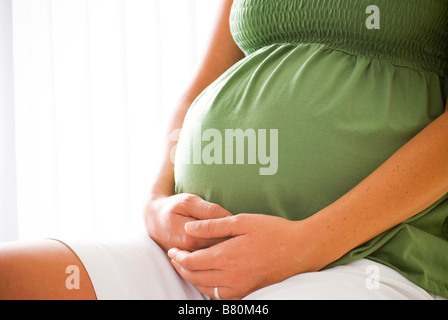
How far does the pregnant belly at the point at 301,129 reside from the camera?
0.66 meters

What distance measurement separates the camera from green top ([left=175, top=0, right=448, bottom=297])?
66cm

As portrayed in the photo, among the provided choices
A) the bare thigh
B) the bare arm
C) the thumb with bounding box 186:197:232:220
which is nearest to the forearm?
the bare arm

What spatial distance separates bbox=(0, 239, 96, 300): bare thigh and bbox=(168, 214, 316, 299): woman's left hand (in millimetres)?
178

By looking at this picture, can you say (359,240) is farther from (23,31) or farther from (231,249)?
(23,31)

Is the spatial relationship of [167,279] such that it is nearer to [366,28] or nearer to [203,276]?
[203,276]

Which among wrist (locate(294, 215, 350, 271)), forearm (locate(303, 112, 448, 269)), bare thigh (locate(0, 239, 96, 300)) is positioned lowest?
bare thigh (locate(0, 239, 96, 300))

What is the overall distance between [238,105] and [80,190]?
3.84ft

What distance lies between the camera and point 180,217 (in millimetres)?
699

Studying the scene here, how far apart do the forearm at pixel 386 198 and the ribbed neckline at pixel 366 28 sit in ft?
0.51

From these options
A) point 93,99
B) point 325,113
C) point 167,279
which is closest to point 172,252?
point 167,279

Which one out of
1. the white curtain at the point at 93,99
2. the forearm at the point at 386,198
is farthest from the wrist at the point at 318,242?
the white curtain at the point at 93,99

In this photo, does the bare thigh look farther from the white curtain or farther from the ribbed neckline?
the white curtain

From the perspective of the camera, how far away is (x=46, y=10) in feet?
5.95

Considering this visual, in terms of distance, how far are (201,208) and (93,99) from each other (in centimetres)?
113
